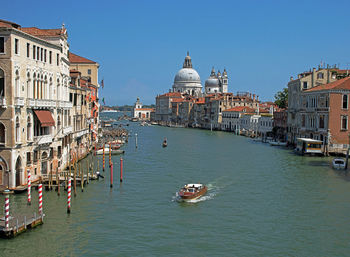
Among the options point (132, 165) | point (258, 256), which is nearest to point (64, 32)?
point (132, 165)

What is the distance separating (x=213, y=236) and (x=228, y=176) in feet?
36.1

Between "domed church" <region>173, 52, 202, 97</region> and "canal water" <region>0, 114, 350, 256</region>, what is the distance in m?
118

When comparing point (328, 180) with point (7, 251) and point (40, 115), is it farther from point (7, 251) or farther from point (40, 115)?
point (7, 251)

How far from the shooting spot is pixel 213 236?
541 inches

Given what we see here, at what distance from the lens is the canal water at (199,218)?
12695 mm

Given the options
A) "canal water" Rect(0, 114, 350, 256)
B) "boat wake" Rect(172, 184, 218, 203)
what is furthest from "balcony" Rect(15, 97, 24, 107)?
"boat wake" Rect(172, 184, 218, 203)

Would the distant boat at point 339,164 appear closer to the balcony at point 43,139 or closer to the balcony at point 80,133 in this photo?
the balcony at point 80,133

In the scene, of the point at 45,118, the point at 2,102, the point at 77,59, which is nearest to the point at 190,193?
the point at 45,118

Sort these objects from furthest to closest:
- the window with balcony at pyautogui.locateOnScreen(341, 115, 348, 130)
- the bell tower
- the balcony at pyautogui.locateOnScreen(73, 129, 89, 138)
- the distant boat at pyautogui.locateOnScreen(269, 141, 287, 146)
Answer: the bell tower < the distant boat at pyautogui.locateOnScreen(269, 141, 287, 146) < the window with balcony at pyautogui.locateOnScreen(341, 115, 348, 130) < the balcony at pyautogui.locateOnScreen(73, 129, 89, 138)

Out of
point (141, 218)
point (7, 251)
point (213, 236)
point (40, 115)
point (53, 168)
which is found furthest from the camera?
point (53, 168)

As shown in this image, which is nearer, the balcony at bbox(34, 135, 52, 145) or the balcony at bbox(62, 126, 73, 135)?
the balcony at bbox(34, 135, 52, 145)

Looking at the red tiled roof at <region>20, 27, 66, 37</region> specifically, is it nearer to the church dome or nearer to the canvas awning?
the canvas awning

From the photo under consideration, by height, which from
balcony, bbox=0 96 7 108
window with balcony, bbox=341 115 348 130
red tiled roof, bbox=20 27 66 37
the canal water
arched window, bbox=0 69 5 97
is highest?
red tiled roof, bbox=20 27 66 37

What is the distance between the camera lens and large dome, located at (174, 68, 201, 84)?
5640 inches
